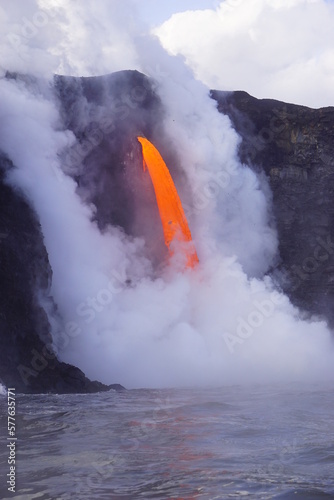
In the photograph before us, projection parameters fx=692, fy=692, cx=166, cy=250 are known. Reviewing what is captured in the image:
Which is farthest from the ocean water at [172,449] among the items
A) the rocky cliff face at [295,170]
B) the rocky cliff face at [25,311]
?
the rocky cliff face at [295,170]

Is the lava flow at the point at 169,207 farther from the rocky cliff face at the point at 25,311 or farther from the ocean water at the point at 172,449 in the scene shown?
the ocean water at the point at 172,449

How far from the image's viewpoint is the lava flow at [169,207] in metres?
32.0

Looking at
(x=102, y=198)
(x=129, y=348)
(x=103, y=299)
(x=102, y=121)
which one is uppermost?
(x=102, y=121)

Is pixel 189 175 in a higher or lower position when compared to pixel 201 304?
higher

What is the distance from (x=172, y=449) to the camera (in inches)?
414

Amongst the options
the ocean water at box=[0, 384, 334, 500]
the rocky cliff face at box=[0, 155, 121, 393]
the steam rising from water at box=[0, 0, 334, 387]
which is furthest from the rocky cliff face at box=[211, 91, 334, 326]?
the ocean water at box=[0, 384, 334, 500]

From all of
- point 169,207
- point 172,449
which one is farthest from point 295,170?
point 172,449

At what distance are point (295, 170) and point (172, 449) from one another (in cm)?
2924

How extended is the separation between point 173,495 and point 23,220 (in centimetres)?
1600

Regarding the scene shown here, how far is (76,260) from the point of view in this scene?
85.5 feet

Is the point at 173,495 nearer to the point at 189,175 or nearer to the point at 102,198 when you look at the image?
the point at 102,198

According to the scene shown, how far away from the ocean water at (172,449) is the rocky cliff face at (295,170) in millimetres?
19923

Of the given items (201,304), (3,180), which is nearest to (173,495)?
(3,180)

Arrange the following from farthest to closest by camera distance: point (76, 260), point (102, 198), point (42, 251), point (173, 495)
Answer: point (102, 198) → point (76, 260) → point (42, 251) → point (173, 495)
